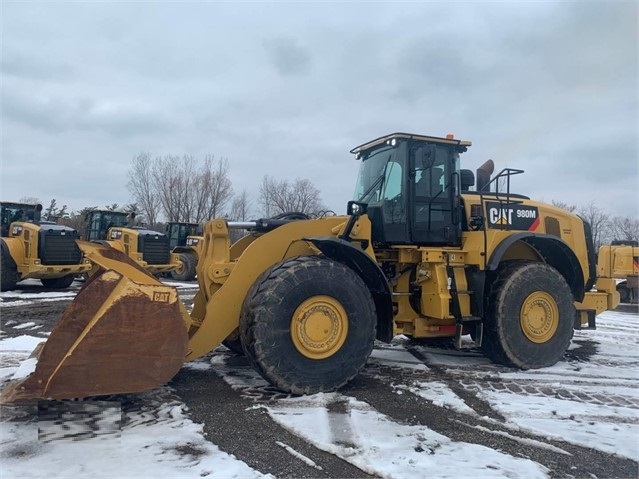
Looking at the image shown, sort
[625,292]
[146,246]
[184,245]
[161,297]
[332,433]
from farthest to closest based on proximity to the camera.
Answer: [184,245] < [625,292] < [146,246] < [161,297] < [332,433]

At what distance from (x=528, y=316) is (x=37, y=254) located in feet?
43.9

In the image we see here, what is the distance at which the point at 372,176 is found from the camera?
6551 millimetres

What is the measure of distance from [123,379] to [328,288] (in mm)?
1926

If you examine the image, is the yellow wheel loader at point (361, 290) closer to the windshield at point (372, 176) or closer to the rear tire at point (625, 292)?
the windshield at point (372, 176)

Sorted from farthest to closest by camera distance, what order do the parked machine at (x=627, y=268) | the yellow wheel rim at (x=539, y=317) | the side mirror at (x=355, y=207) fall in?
the parked machine at (x=627, y=268), the yellow wheel rim at (x=539, y=317), the side mirror at (x=355, y=207)

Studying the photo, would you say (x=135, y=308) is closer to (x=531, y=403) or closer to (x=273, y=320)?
(x=273, y=320)

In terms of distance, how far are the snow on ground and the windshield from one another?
2.40 metres

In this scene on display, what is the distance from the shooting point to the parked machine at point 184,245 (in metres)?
20.0

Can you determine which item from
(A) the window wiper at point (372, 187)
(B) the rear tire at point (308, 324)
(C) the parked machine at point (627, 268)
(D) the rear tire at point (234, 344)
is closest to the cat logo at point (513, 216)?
(A) the window wiper at point (372, 187)

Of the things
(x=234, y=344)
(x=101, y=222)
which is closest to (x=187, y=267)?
(x=101, y=222)

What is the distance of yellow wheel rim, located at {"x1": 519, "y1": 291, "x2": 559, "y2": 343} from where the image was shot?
241 inches

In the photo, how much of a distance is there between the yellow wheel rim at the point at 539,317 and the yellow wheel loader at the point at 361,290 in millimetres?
17

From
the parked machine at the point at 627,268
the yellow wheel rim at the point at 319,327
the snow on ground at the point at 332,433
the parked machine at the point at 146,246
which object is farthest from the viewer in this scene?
the parked machine at the point at 146,246

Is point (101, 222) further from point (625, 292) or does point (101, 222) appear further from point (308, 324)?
point (625, 292)
